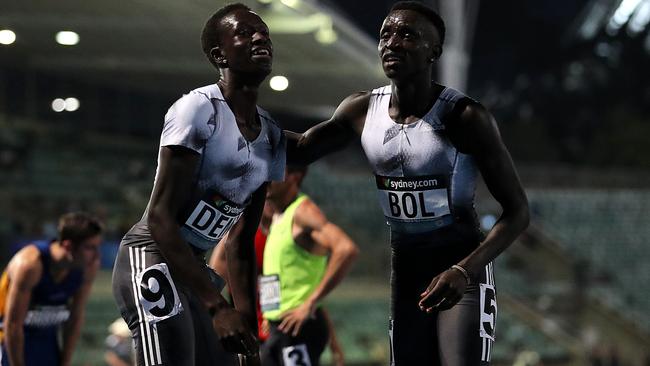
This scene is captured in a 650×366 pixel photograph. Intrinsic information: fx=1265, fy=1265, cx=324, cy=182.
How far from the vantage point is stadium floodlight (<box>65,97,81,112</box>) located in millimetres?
23348

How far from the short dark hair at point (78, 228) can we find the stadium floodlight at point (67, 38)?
1036 cm

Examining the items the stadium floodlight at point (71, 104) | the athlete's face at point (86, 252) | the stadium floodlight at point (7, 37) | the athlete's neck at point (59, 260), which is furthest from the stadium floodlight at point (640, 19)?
the athlete's neck at point (59, 260)

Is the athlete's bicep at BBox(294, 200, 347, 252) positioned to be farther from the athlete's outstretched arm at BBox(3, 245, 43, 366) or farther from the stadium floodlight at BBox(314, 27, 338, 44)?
the stadium floodlight at BBox(314, 27, 338, 44)

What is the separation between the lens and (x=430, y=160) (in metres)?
5.35

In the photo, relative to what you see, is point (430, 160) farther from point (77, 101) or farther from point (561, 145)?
point (561, 145)

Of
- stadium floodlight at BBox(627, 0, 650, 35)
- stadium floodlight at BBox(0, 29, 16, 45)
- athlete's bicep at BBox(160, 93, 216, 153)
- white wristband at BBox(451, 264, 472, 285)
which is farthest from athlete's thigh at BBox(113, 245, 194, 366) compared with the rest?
stadium floodlight at BBox(627, 0, 650, 35)

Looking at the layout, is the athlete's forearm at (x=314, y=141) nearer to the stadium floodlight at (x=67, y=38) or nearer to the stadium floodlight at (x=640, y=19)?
the stadium floodlight at (x=67, y=38)

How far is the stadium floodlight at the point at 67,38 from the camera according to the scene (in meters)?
18.1

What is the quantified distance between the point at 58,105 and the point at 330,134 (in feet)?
58.9

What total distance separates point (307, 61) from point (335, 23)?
2.71 m

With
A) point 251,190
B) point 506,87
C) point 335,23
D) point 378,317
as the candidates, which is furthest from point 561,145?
point 251,190

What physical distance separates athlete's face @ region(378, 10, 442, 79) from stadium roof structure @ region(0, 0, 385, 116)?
9457 mm

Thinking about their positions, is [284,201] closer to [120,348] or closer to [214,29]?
[214,29]

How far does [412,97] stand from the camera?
213 inches
